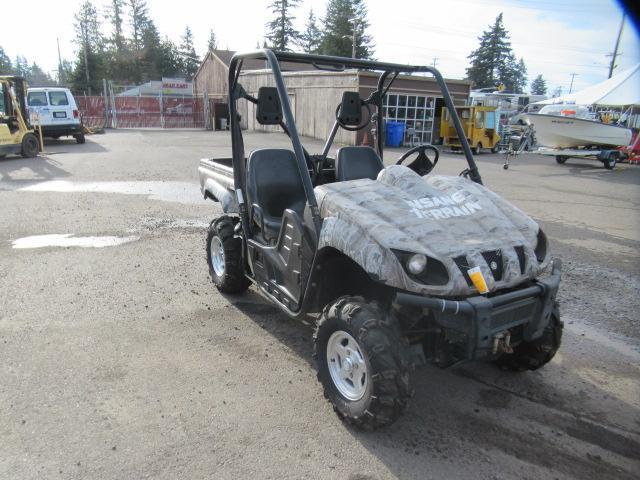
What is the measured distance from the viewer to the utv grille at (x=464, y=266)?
9.22 feet

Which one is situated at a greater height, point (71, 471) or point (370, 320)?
point (370, 320)

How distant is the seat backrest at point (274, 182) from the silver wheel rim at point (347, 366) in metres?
1.51

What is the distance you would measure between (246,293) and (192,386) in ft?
6.03

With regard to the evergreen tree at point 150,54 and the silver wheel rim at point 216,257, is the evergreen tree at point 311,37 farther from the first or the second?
the silver wheel rim at point 216,257

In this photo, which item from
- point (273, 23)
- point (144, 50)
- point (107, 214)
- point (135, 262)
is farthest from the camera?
point (144, 50)

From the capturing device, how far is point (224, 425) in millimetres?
3125

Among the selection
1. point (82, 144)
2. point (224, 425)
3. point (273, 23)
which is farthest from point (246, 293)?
point (273, 23)

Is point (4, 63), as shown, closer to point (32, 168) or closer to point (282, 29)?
point (282, 29)

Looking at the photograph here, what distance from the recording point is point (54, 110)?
1936 centimetres

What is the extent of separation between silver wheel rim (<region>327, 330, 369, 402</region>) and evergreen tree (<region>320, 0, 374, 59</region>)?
5379cm

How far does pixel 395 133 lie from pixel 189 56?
6666cm

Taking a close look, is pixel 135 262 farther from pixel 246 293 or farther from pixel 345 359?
pixel 345 359

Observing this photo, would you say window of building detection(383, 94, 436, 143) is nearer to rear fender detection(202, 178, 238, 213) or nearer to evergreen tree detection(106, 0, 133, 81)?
rear fender detection(202, 178, 238, 213)

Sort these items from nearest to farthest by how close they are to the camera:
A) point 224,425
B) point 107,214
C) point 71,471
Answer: point 71,471
point 224,425
point 107,214
